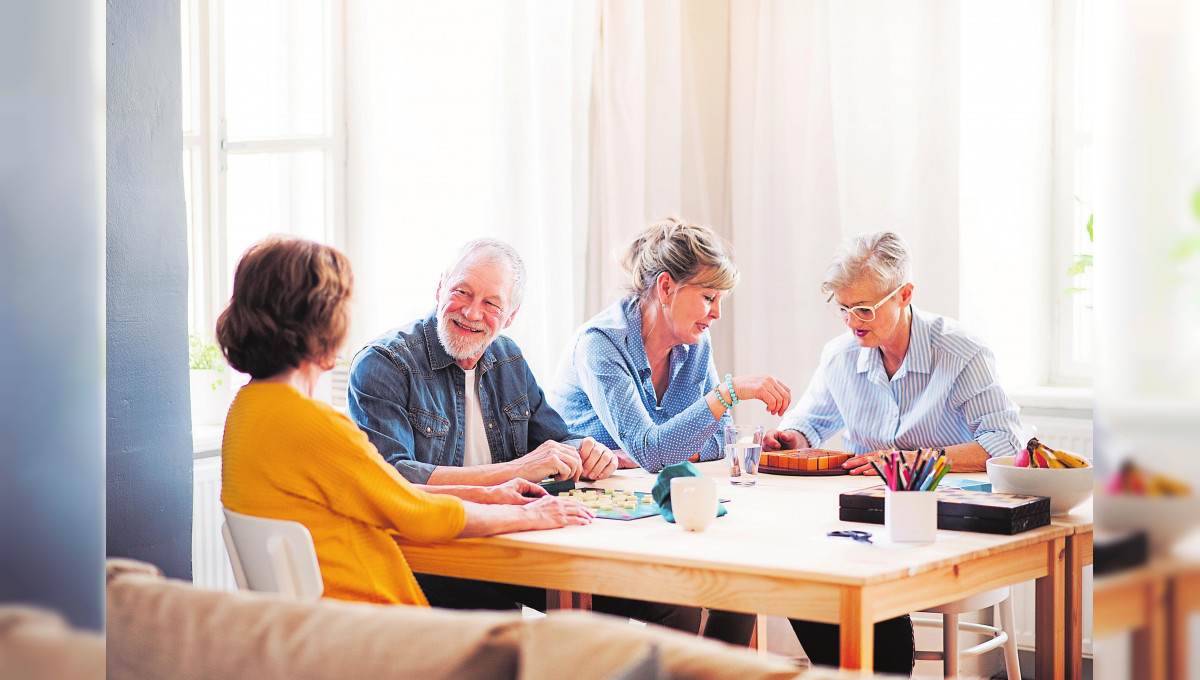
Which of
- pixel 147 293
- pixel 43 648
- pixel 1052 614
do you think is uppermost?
pixel 147 293

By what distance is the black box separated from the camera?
1.77 metres

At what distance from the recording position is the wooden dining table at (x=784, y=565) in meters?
1.48

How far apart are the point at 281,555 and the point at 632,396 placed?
1.12 metres

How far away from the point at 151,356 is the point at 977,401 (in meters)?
1.74

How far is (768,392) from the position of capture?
249 cm

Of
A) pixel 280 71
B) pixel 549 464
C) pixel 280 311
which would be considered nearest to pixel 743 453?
pixel 549 464

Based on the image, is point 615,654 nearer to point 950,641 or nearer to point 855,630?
point 855,630

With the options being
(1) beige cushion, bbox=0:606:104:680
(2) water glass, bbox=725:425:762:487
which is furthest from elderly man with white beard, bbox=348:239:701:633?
(1) beige cushion, bbox=0:606:104:680

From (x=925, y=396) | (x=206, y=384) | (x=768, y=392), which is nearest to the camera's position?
(x=768, y=392)

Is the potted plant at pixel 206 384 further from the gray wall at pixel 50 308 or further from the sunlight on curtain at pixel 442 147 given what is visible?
the gray wall at pixel 50 308

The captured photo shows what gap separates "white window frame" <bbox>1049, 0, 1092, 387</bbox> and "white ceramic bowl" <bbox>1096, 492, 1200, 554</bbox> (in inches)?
112

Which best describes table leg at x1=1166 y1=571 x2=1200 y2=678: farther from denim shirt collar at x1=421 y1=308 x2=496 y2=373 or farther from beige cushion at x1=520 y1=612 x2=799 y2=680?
denim shirt collar at x1=421 y1=308 x2=496 y2=373

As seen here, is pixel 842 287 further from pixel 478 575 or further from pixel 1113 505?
pixel 1113 505

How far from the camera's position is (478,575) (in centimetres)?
176
